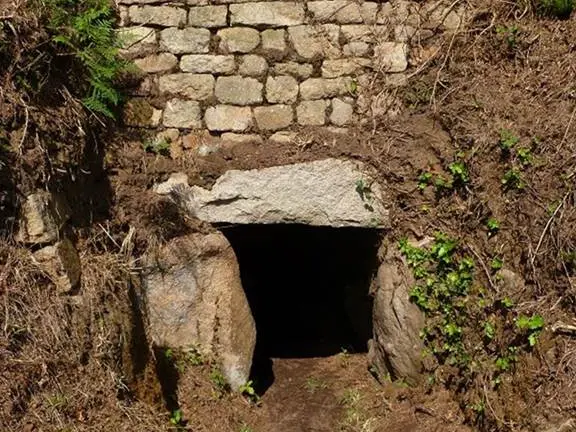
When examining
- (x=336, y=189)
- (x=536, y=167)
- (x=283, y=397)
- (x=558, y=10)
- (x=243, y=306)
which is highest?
(x=558, y=10)

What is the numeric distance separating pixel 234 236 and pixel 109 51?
2607mm

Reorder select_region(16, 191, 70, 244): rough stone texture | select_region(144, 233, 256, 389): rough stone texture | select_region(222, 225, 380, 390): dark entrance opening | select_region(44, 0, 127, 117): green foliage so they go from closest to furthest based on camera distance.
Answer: select_region(16, 191, 70, 244): rough stone texture
select_region(44, 0, 127, 117): green foliage
select_region(144, 233, 256, 389): rough stone texture
select_region(222, 225, 380, 390): dark entrance opening

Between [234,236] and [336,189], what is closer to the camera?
[336,189]

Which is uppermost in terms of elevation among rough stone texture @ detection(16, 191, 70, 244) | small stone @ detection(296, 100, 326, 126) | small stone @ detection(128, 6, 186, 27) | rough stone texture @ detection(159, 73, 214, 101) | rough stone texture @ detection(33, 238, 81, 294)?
small stone @ detection(128, 6, 186, 27)

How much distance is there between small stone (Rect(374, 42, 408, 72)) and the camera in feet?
16.2

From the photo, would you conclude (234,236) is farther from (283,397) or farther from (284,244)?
(283,397)

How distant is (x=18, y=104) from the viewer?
415 centimetres

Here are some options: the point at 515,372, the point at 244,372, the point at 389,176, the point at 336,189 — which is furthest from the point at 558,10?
the point at 244,372

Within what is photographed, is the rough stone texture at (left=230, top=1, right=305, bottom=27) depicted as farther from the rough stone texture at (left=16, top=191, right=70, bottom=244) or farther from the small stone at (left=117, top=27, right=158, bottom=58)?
the rough stone texture at (left=16, top=191, right=70, bottom=244)

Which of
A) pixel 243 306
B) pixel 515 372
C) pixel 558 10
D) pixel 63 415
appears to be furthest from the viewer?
pixel 243 306

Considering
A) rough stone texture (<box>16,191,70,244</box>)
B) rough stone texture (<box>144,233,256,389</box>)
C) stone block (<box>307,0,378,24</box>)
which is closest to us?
rough stone texture (<box>16,191,70,244</box>)

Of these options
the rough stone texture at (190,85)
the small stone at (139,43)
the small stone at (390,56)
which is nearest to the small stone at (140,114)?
the rough stone texture at (190,85)

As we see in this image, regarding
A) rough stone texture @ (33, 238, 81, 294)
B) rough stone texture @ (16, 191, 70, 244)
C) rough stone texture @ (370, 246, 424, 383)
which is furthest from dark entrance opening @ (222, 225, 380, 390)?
rough stone texture @ (16, 191, 70, 244)

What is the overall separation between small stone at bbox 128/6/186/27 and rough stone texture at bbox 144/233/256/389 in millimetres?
1420
